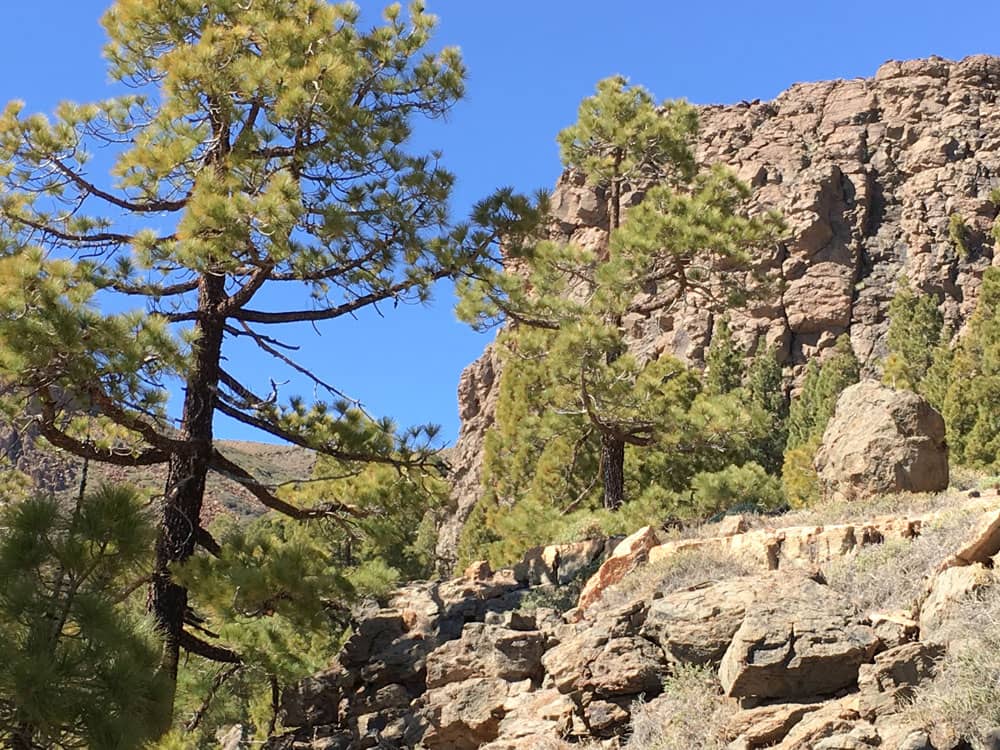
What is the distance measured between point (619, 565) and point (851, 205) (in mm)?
60972

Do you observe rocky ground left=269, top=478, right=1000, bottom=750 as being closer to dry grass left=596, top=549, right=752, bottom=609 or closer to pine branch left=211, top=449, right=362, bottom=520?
dry grass left=596, top=549, right=752, bottom=609

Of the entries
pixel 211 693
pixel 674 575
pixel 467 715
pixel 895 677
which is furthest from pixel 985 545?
pixel 211 693

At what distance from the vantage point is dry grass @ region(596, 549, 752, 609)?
7.16m

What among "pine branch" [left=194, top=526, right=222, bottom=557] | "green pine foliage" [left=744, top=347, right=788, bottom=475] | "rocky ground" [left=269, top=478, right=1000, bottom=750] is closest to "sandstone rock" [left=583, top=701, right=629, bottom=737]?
"rocky ground" [left=269, top=478, right=1000, bottom=750]

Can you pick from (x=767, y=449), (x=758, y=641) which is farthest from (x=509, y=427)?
(x=767, y=449)

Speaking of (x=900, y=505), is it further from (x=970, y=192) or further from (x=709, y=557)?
(x=970, y=192)

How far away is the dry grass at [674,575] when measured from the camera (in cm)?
716

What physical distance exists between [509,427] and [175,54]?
1112 centimetres

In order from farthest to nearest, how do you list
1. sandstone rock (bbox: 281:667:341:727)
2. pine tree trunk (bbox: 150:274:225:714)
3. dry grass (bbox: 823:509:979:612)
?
sandstone rock (bbox: 281:667:341:727) → pine tree trunk (bbox: 150:274:225:714) → dry grass (bbox: 823:509:979:612)

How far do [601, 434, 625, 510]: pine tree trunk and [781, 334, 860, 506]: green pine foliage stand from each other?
4952mm

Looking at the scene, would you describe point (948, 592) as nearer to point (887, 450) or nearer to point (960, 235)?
point (887, 450)

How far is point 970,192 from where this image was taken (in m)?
61.6

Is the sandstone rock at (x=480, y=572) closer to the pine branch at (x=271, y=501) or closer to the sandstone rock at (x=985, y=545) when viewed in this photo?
the pine branch at (x=271, y=501)

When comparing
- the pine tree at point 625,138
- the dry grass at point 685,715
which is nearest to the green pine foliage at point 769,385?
the pine tree at point 625,138
